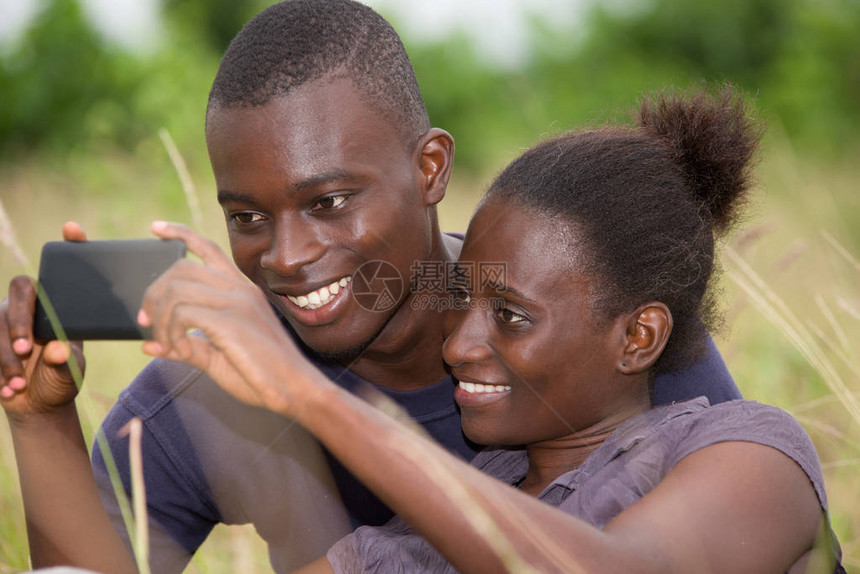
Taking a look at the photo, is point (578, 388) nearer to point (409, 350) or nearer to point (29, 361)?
point (409, 350)

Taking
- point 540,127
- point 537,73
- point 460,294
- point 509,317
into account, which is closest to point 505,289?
point 509,317

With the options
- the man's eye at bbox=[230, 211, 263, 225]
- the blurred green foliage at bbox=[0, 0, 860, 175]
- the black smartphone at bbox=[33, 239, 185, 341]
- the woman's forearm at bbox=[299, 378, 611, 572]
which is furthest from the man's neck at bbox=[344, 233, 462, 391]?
the blurred green foliage at bbox=[0, 0, 860, 175]

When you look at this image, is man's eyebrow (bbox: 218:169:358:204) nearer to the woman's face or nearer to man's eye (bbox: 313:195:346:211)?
man's eye (bbox: 313:195:346:211)

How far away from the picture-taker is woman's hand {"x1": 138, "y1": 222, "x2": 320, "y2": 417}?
4.92 feet

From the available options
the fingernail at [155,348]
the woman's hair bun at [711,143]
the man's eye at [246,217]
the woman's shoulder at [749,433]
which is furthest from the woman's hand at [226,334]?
the woman's hair bun at [711,143]

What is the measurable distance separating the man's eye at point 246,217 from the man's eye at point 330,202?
0.15 meters

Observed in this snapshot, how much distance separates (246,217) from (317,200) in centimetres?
20

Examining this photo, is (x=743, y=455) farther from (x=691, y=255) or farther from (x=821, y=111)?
(x=821, y=111)

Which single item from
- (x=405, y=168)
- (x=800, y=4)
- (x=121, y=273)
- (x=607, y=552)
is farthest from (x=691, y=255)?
(x=800, y=4)

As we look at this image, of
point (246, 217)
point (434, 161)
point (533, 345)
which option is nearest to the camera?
point (533, 345)

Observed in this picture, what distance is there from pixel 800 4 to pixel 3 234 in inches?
536

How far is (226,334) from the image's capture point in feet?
4.93

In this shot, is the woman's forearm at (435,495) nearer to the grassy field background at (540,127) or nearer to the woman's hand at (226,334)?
the woman's hand at (226,334)

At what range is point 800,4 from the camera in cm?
1326
